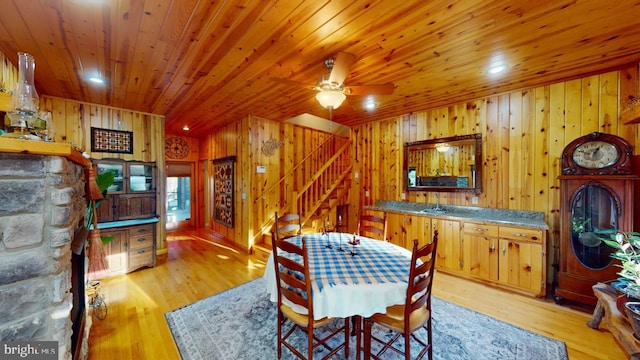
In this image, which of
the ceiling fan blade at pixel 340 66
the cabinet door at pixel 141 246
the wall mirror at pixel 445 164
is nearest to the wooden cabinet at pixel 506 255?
the wall mirror at pixel 445 164

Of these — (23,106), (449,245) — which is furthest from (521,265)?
(23,106)

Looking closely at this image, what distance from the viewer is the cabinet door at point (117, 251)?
3553 mm

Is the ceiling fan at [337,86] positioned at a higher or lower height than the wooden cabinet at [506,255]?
higher

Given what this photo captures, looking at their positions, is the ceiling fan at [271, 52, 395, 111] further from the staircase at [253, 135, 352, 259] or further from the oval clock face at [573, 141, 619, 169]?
the staircase at [253, 135, 352, 259]

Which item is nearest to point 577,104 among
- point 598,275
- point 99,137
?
point 598,275

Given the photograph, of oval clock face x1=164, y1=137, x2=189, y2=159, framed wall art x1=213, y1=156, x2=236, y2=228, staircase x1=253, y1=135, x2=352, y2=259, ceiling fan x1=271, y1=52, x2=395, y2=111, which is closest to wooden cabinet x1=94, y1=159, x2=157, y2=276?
framed wall art x1=213, y1=156, x2=236, y2=228

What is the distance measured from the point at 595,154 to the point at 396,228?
257 centimetres

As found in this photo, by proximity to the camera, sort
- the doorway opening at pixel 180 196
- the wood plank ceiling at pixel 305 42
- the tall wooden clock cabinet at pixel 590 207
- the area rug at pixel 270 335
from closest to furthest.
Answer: the wood plank ceiling at pixel 305 42
the area rug at pixel 270 335
the tall wooden clock cabinet at pixel 590 207
the doorway opening at pixel 180 196

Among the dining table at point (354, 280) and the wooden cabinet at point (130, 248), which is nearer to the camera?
the dining table at point (354, 280)

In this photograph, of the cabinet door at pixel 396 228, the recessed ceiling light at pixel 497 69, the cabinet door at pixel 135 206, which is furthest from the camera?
the cabinet door at pixel 396 228

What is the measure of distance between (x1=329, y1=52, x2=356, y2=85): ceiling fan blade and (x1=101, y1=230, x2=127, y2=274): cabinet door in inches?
155

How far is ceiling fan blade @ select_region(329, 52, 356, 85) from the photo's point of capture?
2.21 metres

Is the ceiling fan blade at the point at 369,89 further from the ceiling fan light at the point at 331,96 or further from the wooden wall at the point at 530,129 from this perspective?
the wooden wall at the point at 530,129

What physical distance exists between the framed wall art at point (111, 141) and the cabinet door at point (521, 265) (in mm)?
6078
